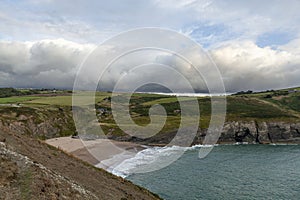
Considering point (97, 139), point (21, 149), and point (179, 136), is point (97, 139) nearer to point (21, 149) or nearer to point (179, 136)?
point (179, 136)

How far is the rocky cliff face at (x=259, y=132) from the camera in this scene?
13312 centimetres

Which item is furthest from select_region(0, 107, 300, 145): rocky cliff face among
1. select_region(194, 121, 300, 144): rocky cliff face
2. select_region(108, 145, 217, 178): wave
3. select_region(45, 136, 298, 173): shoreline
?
select_region(108, 145, 217, 178): wave

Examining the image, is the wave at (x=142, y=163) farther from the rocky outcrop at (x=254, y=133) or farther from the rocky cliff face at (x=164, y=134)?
the rocky outcrop at (x=254, y=133)

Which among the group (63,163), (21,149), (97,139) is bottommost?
(97,139)

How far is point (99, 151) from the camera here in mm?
96125

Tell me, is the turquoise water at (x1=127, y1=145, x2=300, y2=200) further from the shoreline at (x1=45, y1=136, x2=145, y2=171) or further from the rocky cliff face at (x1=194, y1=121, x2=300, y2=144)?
the rocky cliff face at (x1=194, y1=121, x2=300, y2=144)

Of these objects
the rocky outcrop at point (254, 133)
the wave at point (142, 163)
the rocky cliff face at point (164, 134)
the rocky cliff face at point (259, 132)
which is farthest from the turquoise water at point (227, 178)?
the rocky cliff face at point (259, 132)

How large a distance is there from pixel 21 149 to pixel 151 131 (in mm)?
111764

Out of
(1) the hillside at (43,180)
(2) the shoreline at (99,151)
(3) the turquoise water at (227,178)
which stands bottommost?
(2) the shoreline at (99,151)

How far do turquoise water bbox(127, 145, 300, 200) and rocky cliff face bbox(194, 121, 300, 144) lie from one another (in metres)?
39.6

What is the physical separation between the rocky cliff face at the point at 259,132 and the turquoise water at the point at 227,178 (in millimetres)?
39616

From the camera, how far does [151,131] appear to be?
441ft

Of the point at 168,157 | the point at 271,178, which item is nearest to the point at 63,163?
the point at 271,178

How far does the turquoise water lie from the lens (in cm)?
5138
